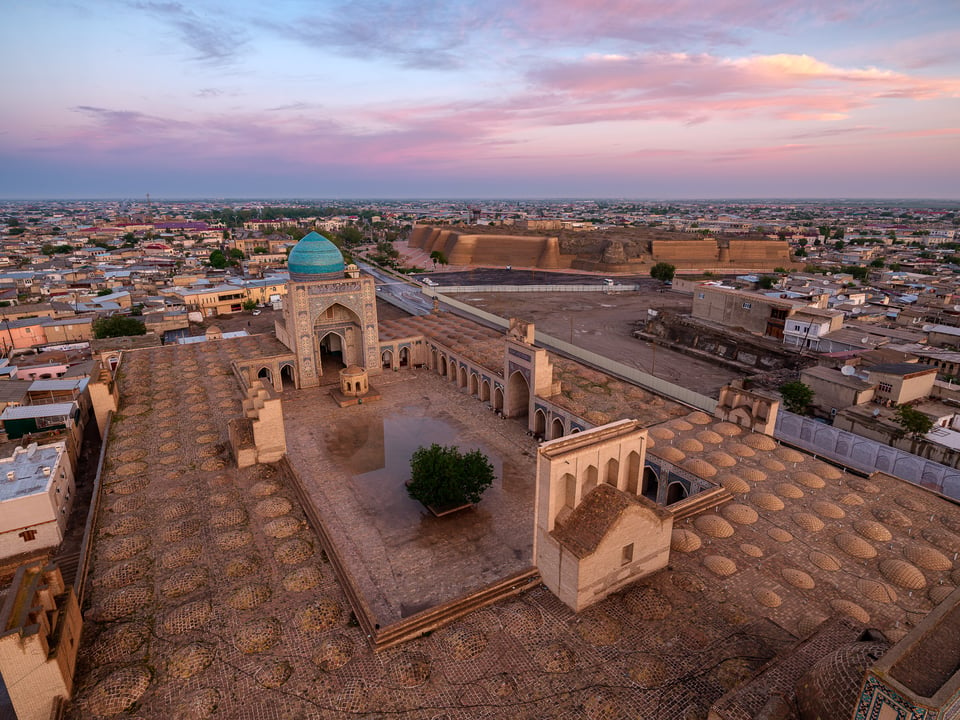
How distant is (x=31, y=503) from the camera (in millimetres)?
16656

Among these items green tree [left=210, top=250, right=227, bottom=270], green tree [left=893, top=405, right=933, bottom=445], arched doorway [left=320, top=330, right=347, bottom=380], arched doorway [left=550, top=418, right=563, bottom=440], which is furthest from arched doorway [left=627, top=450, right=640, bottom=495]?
green tree [left=210, top=250, right=227, bottom=270]

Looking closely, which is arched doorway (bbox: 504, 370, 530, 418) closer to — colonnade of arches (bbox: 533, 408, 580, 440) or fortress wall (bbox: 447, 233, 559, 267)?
colonnade of arches (bbox: 533, 408, 580, 440)

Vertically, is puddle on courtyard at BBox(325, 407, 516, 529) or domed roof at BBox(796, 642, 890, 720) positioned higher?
domed roof at BBox(796, 642, 890, 720)

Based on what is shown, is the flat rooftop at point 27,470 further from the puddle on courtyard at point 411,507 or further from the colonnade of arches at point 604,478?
the colonnade of arches at point 604,478

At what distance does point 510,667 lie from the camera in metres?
10.6

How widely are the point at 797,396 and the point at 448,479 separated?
66.0ft

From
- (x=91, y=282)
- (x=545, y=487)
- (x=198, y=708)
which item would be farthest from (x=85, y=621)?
(x=91, y=282)

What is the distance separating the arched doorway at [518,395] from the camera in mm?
26188

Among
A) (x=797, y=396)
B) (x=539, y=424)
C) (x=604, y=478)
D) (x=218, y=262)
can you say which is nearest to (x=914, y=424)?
(x=797, y=396)

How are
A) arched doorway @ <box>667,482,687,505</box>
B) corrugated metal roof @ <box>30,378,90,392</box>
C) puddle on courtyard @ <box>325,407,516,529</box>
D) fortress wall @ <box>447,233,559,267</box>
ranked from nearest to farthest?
arched doorway @ <box>667,482,687,505</box>
puddle on courtyard @ <box>325,407,516,529</box>
corrugated metal roof @ <box>30,378,90,392</box>
fortress wall @ <box>447,233,559,267</box>

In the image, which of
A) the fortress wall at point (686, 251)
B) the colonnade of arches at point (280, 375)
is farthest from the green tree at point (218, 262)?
the fortress wall at point (686, 251)

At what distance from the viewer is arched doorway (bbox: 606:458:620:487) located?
14.2m

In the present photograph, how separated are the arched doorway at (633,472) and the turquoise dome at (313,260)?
2287cm

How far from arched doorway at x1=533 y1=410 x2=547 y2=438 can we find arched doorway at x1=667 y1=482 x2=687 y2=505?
6.98m
